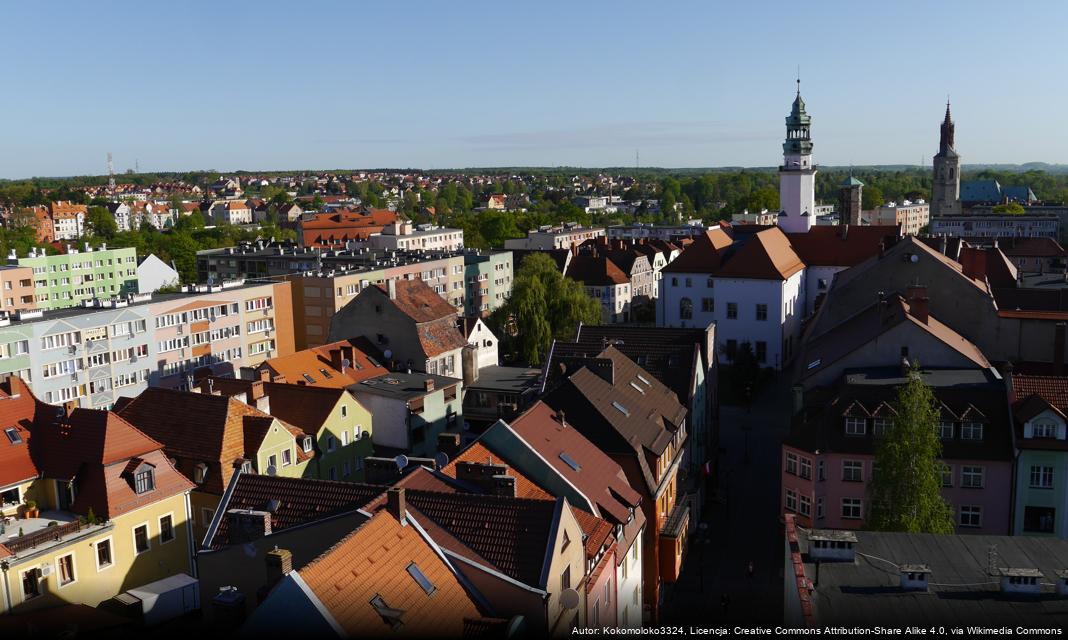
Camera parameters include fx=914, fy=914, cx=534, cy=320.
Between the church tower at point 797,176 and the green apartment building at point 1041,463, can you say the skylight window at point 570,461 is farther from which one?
the church tower at point 797,176

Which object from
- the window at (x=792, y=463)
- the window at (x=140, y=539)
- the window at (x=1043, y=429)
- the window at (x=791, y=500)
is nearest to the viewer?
the window at (x=140, y=539)

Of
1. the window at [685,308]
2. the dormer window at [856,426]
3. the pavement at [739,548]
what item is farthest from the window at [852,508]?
the window at [685,308]

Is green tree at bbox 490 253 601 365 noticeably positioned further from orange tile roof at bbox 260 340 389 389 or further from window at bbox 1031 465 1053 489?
window at bbox 1031 465 1053 489

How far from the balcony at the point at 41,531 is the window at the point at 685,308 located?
52355mm

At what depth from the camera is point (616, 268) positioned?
92.2m

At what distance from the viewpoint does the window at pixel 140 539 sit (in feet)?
92.8

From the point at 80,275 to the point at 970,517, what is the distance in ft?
301

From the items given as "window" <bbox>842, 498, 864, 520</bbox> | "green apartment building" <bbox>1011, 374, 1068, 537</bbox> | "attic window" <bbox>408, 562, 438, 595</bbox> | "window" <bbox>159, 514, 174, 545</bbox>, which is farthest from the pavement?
"window" <bbox>159, 514, 174, 545</bbox>

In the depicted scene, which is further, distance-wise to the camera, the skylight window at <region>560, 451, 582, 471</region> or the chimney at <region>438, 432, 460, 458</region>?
the chimney at <region>438, 432, 460, 458</region>

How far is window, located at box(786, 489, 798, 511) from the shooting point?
34.5 m

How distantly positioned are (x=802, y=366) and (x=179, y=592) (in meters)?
30.4

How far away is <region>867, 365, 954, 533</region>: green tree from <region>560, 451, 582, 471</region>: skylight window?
9101mm

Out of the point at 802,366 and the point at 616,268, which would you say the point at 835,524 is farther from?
the point at 616,268

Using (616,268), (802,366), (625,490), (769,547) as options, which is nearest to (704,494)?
(769,547)
